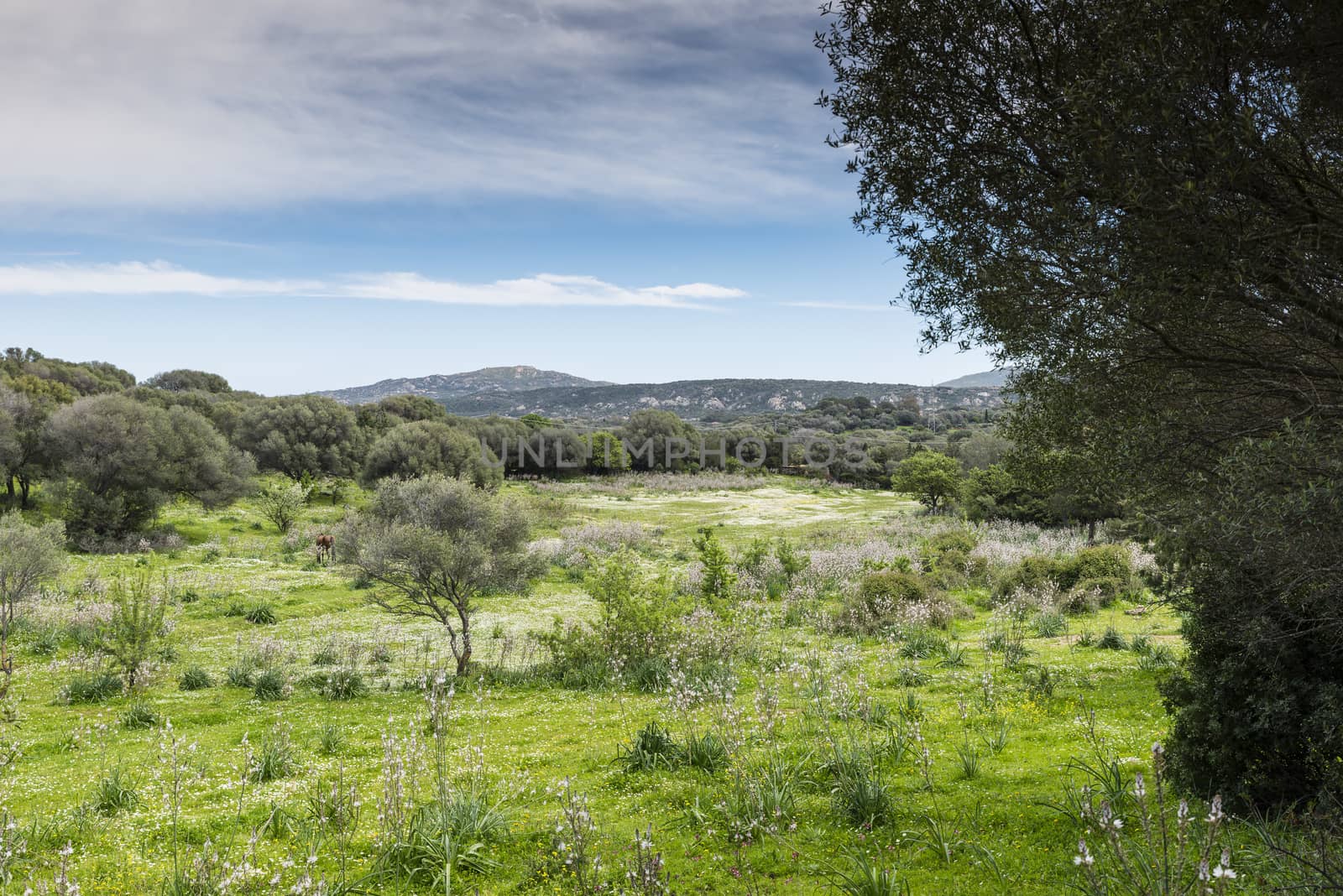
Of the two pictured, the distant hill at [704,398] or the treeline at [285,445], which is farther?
the distant hill at [704,398]

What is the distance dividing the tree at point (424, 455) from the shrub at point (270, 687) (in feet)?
114

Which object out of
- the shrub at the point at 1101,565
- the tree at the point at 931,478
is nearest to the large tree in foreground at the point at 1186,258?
the shrub at the point at 1101,565

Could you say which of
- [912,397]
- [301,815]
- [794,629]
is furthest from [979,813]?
[912,397]

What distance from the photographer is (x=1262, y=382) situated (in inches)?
263

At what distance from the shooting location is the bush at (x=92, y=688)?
14391 mm

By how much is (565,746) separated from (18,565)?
15.9m

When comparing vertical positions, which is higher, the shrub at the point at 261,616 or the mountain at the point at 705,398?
the mountain at the point at 705,398

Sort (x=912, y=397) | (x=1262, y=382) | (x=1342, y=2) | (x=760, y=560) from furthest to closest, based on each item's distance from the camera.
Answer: (x=912, y=397) < (x=760, y=560) < (x=1262, y=382) < (x=1342, y=2)

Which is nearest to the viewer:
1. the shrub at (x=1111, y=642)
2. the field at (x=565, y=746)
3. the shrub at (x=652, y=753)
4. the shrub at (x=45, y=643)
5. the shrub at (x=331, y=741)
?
the field at (x=565, y=746)

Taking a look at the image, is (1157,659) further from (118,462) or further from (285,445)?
(285,445)

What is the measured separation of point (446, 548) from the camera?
50.8 ft

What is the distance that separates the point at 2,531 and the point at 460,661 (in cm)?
1268

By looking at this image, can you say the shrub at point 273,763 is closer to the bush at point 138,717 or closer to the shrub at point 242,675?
the bush at point 138,717

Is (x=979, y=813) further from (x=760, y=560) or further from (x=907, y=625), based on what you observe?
(x=760, y=560)
